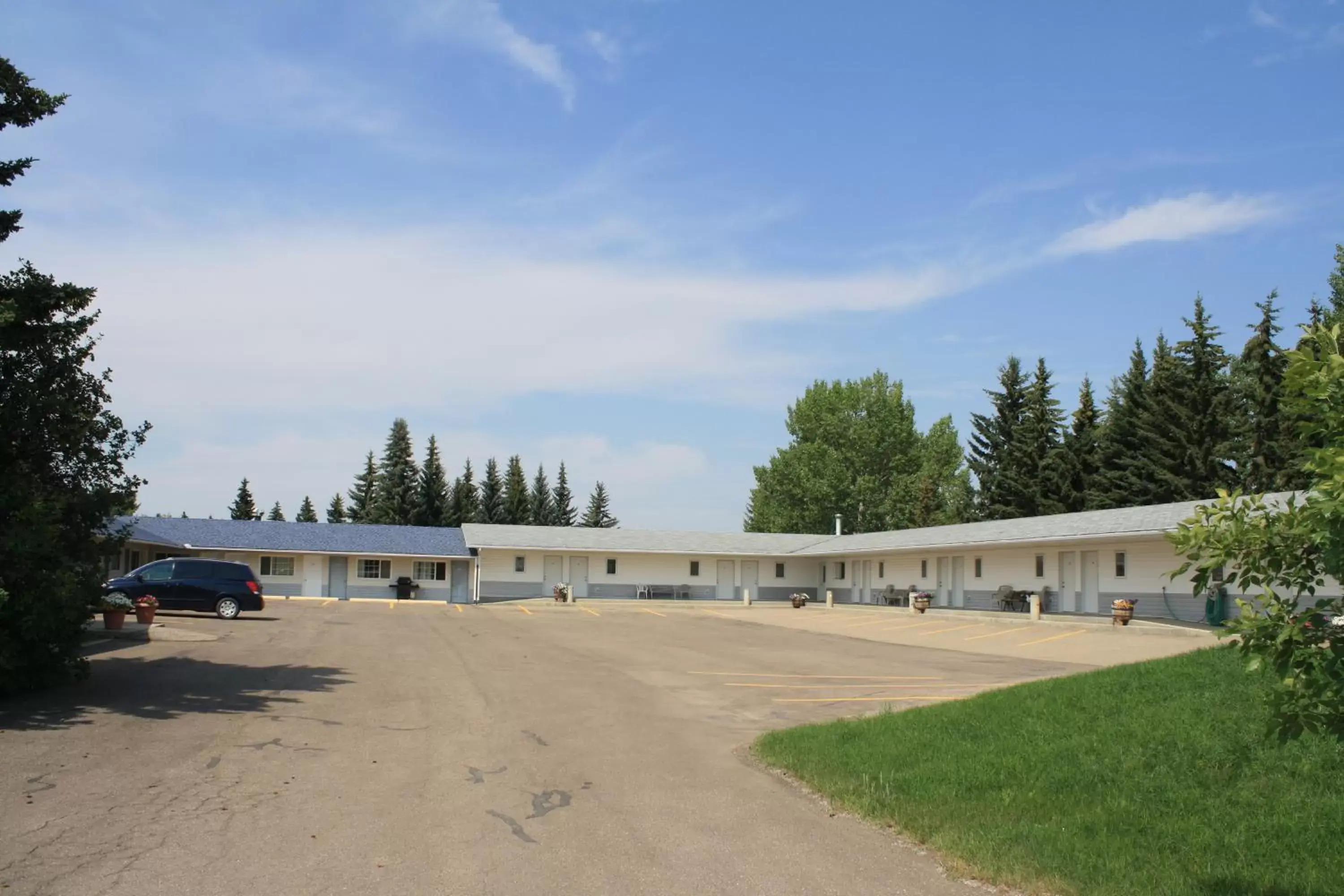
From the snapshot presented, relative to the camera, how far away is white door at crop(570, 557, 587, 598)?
173 ft

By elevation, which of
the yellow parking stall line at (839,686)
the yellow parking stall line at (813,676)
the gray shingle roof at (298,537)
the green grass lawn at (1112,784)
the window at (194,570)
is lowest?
the yellow parking stall line at (813,676)

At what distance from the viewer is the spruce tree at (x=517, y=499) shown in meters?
82.0

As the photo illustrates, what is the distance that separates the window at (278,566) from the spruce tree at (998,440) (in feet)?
130

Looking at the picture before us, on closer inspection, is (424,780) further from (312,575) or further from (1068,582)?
(312,575)

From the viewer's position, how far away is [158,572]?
29.5 metres

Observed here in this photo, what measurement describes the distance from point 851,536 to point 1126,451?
1498cm

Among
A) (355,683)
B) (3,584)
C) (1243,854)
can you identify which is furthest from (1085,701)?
(3,584)

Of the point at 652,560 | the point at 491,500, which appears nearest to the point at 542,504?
the point at 491,500

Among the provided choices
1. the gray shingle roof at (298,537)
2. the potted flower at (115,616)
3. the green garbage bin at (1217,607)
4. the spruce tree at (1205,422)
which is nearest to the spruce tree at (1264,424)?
the spruce tree at (1205,422)

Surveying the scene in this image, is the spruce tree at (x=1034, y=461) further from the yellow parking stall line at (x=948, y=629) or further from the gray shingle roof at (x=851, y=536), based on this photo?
the yellow parking stall line at (x=948, y=629)

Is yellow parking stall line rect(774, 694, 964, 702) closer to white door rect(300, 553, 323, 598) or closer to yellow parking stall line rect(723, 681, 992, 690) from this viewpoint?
yellow parking stall line rect(723, 681, 992, 690)

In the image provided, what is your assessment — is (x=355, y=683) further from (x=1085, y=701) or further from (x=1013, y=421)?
(x=1013, y=421)

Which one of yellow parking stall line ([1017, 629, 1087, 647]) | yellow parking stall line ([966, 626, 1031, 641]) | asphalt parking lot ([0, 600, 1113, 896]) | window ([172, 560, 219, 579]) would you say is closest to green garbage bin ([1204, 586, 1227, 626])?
yellow parking stall line ([1017, 629, 1087, 647])

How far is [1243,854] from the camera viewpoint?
6539 mm
